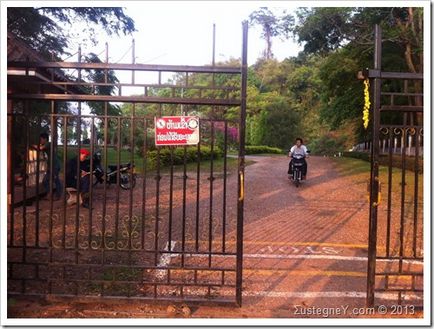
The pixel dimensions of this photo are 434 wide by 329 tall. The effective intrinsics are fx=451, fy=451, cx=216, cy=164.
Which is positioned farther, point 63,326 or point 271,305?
point 271,305

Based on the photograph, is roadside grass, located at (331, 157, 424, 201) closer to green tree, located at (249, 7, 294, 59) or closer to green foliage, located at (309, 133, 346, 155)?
green tree, located at (249, 7, 294, 59)

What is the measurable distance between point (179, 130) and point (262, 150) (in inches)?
1321

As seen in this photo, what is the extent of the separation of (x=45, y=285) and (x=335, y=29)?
1693 centimetres

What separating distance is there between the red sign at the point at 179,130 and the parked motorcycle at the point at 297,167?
9839mm

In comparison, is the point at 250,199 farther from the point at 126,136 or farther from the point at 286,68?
the point at 286,68

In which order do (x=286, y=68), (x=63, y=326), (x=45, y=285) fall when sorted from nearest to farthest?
(x=63, y=326) < (x=45, y=285) < (x=286, y=68)

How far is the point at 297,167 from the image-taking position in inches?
568

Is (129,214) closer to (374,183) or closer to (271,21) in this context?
(374,183)

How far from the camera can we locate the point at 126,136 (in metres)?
10.4

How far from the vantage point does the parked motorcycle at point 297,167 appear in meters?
14.2

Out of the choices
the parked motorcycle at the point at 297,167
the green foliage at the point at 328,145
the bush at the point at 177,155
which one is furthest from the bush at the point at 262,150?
the parked motorcycle at the point at 297,167

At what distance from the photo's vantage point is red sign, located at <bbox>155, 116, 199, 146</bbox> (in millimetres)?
4703

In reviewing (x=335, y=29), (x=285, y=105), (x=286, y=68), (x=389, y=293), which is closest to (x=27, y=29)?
(x=389, y=293)

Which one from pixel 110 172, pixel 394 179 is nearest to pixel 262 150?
pixel 394 179
